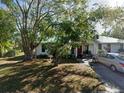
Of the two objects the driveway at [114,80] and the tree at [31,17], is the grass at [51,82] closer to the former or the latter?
the driveway at [114,80]

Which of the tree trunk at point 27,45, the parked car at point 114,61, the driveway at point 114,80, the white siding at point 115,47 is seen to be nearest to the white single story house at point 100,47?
the white siding at point 115,47

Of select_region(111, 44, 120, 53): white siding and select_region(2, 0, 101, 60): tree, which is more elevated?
select_region(2, 0, 101, 60): tree

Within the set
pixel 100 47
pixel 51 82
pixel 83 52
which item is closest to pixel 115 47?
pixel 100 47

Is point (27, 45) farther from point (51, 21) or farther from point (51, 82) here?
point (51, 82)

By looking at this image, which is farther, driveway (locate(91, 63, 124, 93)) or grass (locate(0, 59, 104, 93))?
driveway (locate(91, 63, 124, 93))

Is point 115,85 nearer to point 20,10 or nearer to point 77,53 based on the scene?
point 20,10

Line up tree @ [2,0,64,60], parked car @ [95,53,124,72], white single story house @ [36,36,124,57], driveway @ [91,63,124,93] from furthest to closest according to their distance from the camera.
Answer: white single story house @ [36,36,124,57] → tree @ [2,0,64,60] → parked car @ [95,53,124,72] → driveway @ [91,63,124,93]

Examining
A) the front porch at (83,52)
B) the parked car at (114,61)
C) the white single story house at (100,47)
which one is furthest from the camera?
the white single story house at (100,47)

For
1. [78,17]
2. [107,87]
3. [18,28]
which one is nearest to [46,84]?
[107,87]

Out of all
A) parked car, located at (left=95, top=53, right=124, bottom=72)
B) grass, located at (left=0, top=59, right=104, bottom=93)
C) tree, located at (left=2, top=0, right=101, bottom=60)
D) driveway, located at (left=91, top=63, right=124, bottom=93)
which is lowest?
driveway, located at (left=91, top=63, right=124, bottom=93)

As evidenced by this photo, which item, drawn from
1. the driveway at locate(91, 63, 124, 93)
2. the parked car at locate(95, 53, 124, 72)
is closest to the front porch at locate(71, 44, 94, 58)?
the parked car at locate(95, 53, 124, 72)

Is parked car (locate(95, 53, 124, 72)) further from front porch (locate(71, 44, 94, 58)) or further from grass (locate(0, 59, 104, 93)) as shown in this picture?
front porch (locate(71, 44, 94, 58))

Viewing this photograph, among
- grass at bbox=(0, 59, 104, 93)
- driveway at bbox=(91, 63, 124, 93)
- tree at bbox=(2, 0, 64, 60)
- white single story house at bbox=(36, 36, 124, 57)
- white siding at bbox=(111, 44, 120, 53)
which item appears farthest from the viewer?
white siding at bbox=(111, 44, 120, 53)

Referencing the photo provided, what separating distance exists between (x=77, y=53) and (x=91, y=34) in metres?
13.2
